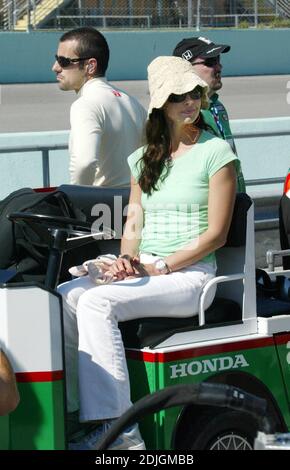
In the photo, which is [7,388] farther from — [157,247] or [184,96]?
[184,96]

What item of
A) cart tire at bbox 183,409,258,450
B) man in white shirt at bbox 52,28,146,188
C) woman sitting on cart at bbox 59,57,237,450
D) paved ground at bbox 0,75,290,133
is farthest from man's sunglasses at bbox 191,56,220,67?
paved ground at bbox 0,75,290,133

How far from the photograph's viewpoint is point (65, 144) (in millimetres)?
8695

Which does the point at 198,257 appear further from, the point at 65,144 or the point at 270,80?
the point at 270,80

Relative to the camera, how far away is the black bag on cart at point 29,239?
4598 millimetres

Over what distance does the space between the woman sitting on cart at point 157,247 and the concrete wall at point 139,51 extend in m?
22.9

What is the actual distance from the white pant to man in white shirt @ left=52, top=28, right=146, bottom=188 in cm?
111

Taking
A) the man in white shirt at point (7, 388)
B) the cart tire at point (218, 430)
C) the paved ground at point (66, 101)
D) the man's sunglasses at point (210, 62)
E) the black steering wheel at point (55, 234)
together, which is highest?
the man's sunglasses at point (210, 62)

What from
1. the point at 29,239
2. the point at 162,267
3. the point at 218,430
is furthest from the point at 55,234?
the point at 218,430

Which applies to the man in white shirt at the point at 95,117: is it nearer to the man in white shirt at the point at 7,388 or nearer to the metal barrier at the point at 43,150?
the man in white shirt at the point at 7,388

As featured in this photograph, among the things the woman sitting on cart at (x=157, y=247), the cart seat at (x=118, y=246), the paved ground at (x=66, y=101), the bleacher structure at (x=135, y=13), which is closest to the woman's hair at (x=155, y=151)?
the woman sitting on cart at (x=157, y=247)

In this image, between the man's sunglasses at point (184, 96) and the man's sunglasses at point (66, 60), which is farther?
the man's sunglasses at point (66, 60)
